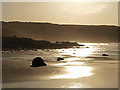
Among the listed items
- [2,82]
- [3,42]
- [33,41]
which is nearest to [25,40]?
[33,41]

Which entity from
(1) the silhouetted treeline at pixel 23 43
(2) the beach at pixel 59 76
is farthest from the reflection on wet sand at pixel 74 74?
(1) the silhouetted treeline at pixel 23 43

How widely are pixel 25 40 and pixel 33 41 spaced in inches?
309

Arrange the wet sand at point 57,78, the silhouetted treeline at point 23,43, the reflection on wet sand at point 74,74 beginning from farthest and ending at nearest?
1. the silhouetted treeline at point 23,43
2. the reflection on wet sand at point 74,74
3. the wet sand at point 57,78

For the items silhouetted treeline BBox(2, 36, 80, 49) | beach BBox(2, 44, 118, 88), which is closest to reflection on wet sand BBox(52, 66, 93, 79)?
beach BBox(2, 44, 118, 88)

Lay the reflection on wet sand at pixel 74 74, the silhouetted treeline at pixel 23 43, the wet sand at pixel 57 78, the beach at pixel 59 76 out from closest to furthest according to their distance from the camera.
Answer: the wet sand at pixel 57 78 → the beach at pixel 59 76 → the reflection on wet sand at pixel 74 74 → the silhouetted treeline at pixel 23 43

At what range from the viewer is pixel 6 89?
20766mm

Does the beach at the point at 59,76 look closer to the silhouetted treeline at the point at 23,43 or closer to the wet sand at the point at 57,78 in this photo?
the wet sand at the point at 57,78

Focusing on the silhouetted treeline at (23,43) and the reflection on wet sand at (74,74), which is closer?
the reflection on wet sand at (74,74)

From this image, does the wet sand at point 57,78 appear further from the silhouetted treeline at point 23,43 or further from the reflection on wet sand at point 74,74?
the silhouetted treeline at point 23,43

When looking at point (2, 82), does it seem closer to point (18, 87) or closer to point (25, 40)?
point (18, 87)

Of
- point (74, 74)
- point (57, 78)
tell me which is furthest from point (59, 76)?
point (74, 74)

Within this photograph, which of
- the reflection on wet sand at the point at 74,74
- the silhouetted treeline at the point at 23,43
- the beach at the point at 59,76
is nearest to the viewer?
the beach at the point at 59,76

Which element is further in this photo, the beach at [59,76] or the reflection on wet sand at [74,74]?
the reflection on wet sand at [74,74]

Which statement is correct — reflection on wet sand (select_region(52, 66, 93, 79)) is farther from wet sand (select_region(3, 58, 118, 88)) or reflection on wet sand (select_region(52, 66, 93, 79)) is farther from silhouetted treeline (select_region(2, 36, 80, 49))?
silhouetted treeline (select_region(2, 36, 80, 49))
